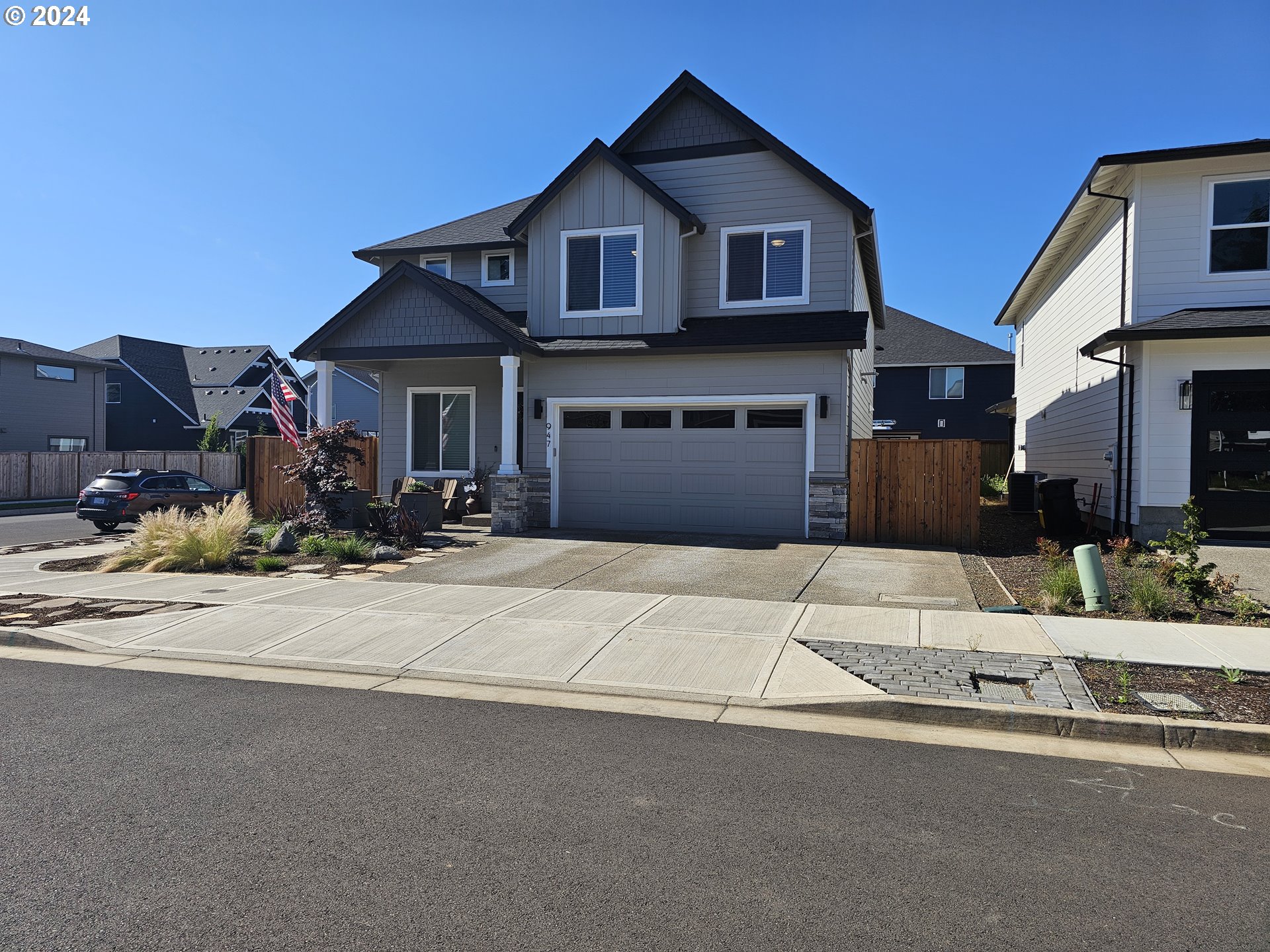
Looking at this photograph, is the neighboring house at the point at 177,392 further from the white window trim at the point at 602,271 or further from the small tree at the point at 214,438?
the white window trim at the point at 602,271

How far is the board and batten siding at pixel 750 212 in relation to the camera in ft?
50.9

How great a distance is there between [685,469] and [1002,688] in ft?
32.4

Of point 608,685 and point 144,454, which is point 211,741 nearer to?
point 608,685

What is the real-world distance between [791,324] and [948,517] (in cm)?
439

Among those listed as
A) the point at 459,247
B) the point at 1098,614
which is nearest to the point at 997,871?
the point at 1098,614

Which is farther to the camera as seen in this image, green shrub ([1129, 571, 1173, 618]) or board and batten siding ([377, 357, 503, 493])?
board and batten siding ([377, 357, 503, 493])

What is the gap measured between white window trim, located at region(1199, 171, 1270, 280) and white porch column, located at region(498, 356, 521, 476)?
458 inches

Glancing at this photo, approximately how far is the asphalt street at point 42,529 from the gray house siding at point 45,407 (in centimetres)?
1436

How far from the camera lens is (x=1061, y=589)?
9.03 m

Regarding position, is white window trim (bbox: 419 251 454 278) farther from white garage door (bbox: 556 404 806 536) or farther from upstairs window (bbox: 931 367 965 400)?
upstairs window (bbox: 931 367 965 400)

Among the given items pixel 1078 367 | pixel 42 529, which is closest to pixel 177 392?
pixel 42 529

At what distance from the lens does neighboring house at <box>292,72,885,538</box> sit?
49.9ft

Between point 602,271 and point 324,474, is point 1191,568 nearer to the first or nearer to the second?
point 602,271

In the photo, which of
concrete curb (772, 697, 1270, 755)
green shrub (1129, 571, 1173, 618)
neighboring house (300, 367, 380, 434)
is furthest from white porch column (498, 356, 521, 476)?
neighboring house (300, 367, 380, 434)
